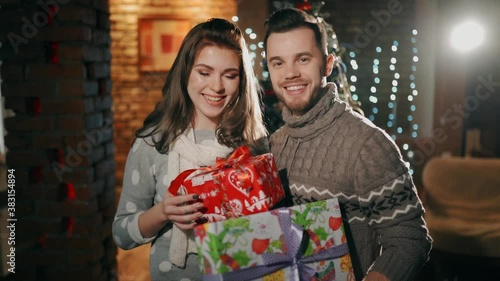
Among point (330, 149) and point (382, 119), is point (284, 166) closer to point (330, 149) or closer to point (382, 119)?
point (330, 149)

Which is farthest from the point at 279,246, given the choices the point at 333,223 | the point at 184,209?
the point at 184,209

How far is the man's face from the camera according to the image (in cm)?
156

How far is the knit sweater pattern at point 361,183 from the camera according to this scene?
1398 mm

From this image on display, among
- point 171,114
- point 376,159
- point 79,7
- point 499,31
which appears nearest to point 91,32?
point 79,7

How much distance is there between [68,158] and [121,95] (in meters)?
3.86

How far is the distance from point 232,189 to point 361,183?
1.44ft

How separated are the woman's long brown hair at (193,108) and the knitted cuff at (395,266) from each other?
0.62 m

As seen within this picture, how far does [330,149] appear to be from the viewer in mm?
1503

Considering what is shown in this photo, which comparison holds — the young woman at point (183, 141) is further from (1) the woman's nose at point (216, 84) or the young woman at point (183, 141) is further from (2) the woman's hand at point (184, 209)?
(2) the woman's hand at point (184, 209)

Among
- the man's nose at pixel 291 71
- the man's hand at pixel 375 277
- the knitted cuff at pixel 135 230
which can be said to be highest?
the man's nose at pixel 291 71

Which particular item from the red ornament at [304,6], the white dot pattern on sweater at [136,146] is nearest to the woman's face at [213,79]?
the white dot pattern on sweater at [136,146]

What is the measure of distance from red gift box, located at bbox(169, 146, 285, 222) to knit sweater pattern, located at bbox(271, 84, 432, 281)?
9.9 inches

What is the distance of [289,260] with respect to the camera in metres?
1.22

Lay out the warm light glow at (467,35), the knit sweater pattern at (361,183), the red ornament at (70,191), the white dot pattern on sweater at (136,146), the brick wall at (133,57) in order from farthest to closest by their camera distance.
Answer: the brick wall at (133,57) < the warm light glow at (467,35) < the red ornament at (70,191) < the white dot pattern on sweater at (136,146) < the knit sweater pattern at (361,183)
